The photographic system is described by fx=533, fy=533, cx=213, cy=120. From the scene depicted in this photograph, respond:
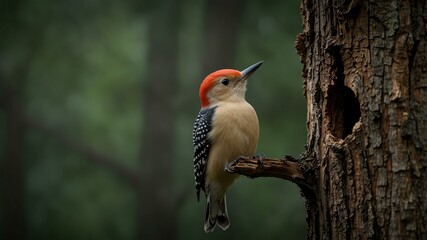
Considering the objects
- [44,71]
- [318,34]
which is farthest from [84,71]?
[318,34]

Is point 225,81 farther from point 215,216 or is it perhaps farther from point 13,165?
point 13,165

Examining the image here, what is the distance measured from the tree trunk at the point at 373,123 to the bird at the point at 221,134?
1687 mm

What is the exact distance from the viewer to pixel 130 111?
891 cm

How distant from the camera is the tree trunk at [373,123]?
10.8 ft

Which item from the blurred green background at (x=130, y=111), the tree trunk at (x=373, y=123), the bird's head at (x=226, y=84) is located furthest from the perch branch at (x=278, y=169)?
the blurred green background at (x=130, y=111)

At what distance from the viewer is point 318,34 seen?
12.6 ft

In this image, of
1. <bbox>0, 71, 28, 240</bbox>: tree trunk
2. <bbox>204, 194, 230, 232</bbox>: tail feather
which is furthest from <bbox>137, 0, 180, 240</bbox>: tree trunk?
<bbox>204, 194, 230, 232</bbox>: tail feather

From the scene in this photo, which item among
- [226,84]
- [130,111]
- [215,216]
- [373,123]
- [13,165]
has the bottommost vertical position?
[215,216]

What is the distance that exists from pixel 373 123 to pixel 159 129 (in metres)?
5.83

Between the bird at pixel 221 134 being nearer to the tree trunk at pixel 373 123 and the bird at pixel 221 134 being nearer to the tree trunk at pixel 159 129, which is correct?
the tree trunk at pixel 373 123

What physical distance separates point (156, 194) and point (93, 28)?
2949 millimetres

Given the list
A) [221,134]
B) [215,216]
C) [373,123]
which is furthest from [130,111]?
[373,123]

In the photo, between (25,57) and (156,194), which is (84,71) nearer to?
(25,57)

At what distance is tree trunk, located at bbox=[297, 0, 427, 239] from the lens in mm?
3295
